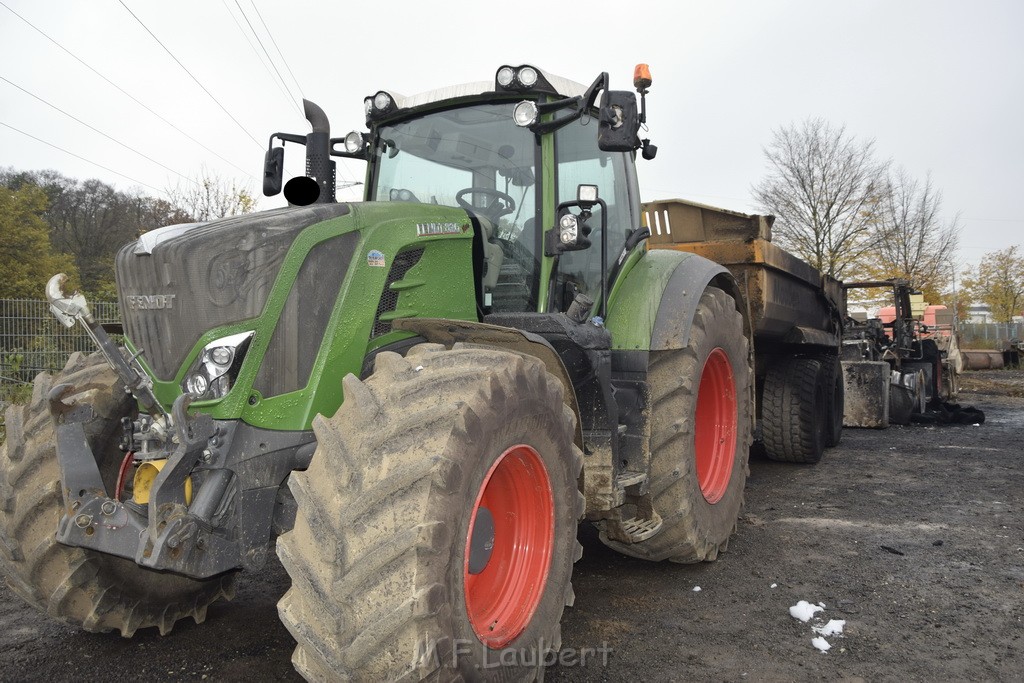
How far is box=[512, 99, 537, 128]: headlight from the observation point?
12.3 ft

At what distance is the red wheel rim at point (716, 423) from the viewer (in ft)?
16.2

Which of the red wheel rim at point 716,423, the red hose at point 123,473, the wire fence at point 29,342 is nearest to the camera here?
the red hose at point 123,473

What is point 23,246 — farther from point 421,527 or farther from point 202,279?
point 421,527

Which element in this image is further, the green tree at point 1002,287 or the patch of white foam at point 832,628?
the green tree at point 1002,287

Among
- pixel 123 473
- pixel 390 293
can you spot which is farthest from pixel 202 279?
pixel 123 473

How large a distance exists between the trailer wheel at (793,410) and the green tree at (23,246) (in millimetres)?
16250

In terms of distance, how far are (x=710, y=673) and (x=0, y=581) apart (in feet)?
13.2

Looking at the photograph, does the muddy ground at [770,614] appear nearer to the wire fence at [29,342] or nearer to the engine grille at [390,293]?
the engine grille at [390,293]

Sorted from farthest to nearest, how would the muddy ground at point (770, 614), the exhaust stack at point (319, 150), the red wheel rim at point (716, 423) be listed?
the red wheel rim at point (716, 423), the exhaust stack at point (319, 150), the muddy ground at point (770, 614)

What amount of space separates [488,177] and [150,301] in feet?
5.82

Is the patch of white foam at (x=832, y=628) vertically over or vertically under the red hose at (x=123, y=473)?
under

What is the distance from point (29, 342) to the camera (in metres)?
10.4

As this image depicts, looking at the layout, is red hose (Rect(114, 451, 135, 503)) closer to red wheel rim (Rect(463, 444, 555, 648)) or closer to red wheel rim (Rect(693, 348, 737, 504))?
red wheel rim (Rect(463, 444, 555, 648))

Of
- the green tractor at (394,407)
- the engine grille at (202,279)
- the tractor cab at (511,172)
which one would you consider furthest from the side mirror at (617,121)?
the engine grille at (202,279)
